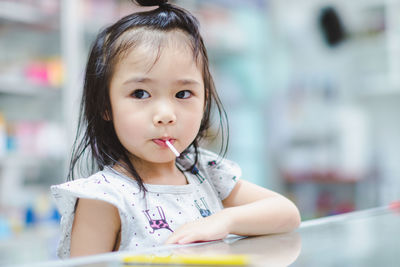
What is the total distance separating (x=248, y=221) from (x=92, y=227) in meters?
0.22

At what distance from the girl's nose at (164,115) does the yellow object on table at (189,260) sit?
298mm

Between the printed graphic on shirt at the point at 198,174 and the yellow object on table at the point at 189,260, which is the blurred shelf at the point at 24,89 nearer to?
the printed graphic on shirt at the point at 198,174

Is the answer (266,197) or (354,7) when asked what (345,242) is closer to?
(266,197)

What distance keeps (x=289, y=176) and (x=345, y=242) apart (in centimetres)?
312

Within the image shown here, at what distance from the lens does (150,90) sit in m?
0.73

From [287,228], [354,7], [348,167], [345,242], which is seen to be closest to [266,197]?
[287,228]

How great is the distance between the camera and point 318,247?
1.92ft

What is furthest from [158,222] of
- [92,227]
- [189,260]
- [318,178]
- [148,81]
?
[318,178]

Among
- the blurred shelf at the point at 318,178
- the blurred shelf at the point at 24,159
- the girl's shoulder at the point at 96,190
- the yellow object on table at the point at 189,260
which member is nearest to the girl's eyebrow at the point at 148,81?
the girl's shoulder at the point at 96,190

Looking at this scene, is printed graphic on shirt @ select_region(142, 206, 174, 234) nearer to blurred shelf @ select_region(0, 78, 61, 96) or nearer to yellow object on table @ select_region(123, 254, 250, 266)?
yellow object on table @ select_region(123, 254, 250, 266)

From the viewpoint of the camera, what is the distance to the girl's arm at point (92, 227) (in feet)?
2.28

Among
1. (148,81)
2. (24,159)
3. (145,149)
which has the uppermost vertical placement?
(148,81)

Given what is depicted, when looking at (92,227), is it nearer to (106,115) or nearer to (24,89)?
(106,115)

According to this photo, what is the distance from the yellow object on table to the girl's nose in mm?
298
